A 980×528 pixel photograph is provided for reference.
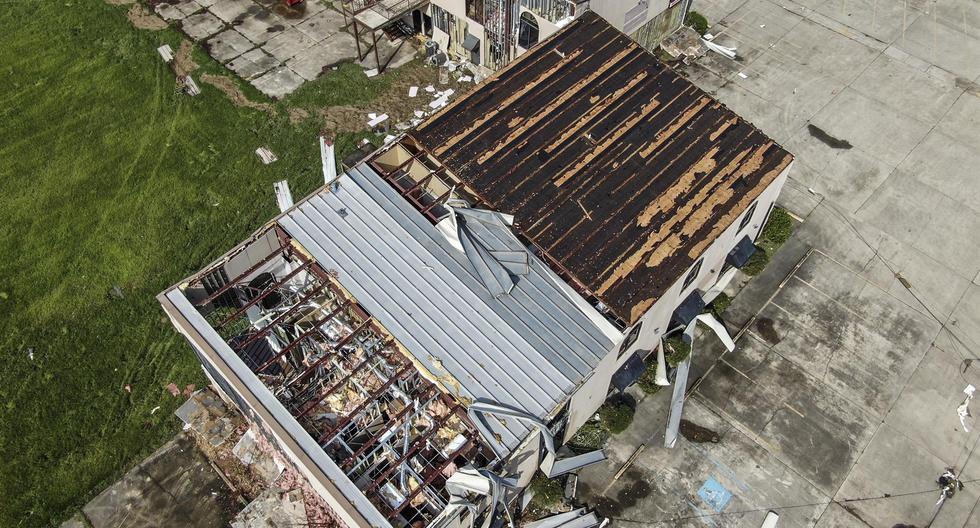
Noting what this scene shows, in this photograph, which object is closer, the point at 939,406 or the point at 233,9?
the point at 939,406

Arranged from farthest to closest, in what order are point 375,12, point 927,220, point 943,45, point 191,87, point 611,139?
point 943,45
point 191,87
point 375,12
point 927,220
point 611,139

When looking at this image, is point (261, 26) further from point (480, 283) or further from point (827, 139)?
point (827, 139)

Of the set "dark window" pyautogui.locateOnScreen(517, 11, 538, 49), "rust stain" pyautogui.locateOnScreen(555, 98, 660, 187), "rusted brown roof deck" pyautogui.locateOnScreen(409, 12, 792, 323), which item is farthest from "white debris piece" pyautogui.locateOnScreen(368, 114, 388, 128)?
"rust stain" pyautogui.locateOnScreen(555, 98, 660, 187)

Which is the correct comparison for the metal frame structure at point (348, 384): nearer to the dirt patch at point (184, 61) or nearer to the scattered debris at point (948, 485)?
the scattered debris at point (948, 485)

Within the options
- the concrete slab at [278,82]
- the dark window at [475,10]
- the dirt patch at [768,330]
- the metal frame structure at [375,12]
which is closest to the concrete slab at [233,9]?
the concrete slab at [278,82]

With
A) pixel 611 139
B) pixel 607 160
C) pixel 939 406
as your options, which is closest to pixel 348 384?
pixel 607 160

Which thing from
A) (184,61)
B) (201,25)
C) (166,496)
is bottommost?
(166,496)

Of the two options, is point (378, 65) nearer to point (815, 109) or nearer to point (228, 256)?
point (228, 256)
